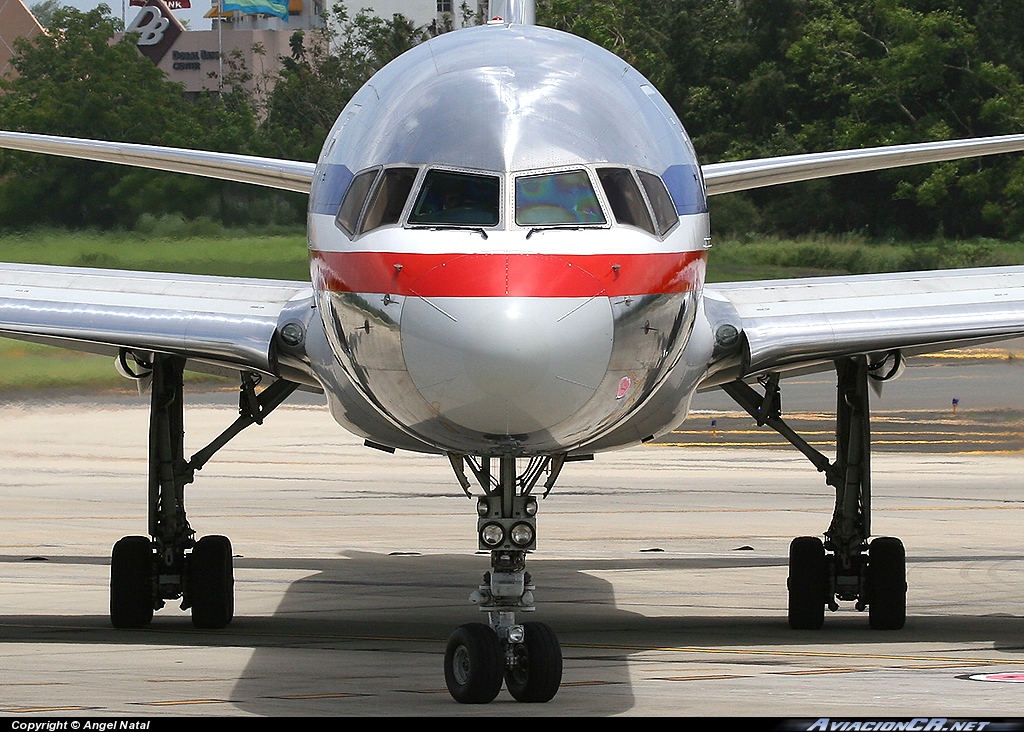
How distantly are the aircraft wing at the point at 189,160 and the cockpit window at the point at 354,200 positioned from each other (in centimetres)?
478

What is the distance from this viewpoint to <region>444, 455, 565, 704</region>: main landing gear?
35.8 feet

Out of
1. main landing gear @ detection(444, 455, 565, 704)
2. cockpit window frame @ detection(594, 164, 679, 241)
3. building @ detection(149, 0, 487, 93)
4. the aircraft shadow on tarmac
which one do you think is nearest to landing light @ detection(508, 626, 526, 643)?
main landing gear @ detection(444, 455, 565, 704)

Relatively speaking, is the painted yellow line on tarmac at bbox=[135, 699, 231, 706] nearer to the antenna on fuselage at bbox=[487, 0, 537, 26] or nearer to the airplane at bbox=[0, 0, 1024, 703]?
the airplane at bbox=[0, 0, 1024, 703]

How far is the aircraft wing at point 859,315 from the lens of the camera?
1373 cm

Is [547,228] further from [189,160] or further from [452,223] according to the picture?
[189,160]

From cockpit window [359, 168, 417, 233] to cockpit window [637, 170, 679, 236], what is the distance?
1.42 m

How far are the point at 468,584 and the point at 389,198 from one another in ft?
30.4

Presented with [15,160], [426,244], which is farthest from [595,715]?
[15,160]

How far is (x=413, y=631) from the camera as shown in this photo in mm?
15539

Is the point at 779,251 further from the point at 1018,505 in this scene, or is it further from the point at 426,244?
the point at 426,244

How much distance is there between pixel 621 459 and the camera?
32.1m

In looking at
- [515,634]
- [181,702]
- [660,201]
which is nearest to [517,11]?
[660,201]

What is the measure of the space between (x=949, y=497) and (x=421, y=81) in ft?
57.2

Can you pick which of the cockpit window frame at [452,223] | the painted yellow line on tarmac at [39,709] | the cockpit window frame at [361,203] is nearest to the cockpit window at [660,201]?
the cockpit window frame at [452,223]
